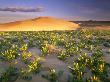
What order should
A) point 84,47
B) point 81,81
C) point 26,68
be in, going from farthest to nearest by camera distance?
point 84,47
point 26,68
point 81,81

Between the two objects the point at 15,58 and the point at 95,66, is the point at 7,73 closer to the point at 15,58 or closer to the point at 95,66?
the point at 15,58

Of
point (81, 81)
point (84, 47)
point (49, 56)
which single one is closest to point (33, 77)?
point (81, 81)

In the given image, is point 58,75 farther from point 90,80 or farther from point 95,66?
point 95,66

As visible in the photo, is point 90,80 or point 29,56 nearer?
point 90,80

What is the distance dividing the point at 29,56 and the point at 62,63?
213 centimetres

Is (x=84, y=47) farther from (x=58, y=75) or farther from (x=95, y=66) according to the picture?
(x=58, y=75)

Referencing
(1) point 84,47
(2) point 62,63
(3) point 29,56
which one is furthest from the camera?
(1) point 84,47

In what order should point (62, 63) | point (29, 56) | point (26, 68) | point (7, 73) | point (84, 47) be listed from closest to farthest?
point (7, 73) → point (26, 68) → point (62, 63) → point (29, 56) → point (84, 47)

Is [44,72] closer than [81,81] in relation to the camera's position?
No

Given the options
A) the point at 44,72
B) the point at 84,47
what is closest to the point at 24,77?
the point at 44,72

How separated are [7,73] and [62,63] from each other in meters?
3.37

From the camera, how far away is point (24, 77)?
10.6 meters

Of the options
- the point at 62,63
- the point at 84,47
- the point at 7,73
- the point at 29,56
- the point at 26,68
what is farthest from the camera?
the point at 84,47

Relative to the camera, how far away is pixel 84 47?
18875 mm
